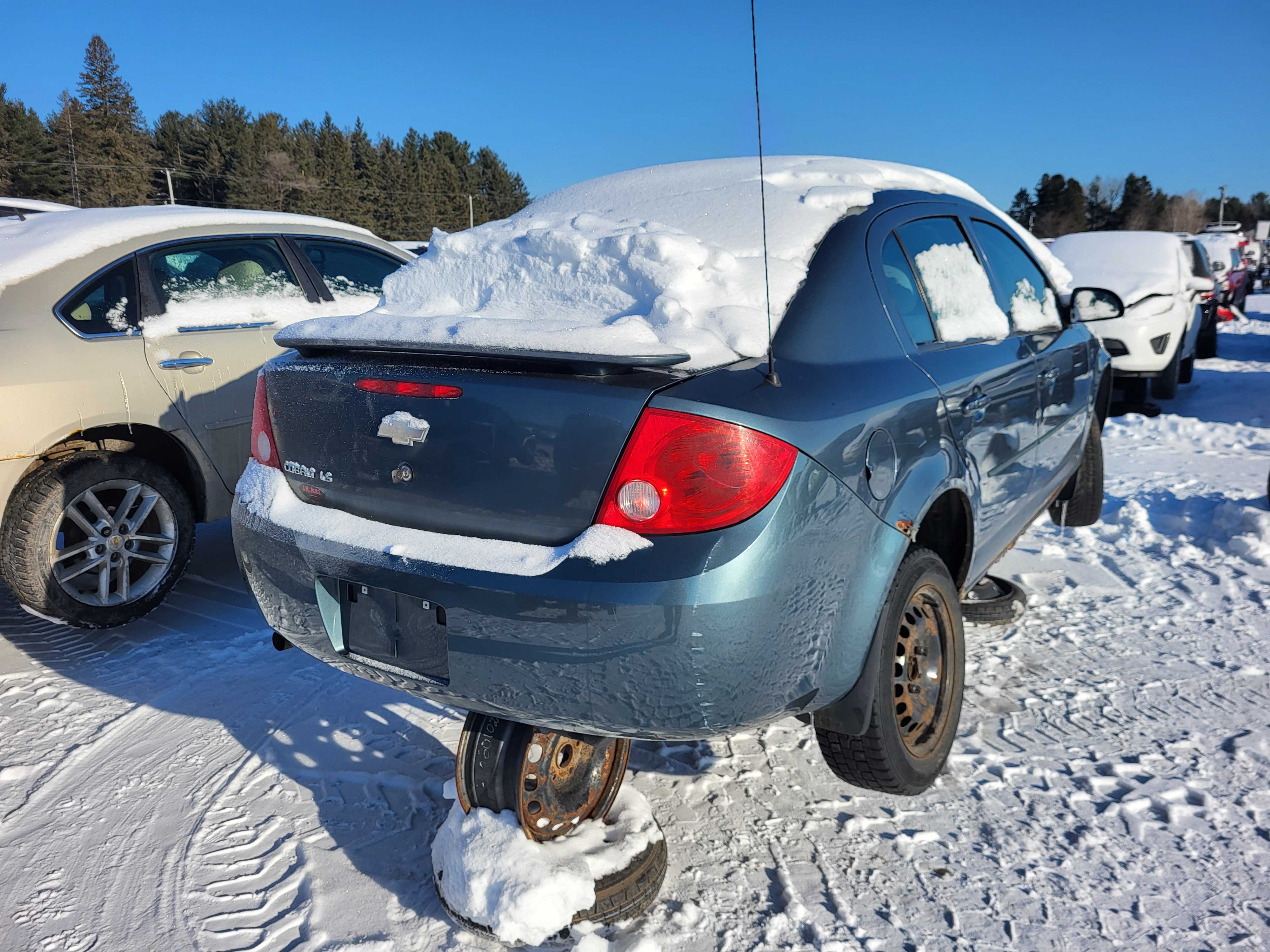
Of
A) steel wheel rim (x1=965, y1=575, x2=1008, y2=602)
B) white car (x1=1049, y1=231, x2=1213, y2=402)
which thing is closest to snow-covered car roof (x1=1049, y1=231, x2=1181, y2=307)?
white car (x1=1049, y1=231, x2=1213, y2=402)

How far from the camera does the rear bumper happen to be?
172cm

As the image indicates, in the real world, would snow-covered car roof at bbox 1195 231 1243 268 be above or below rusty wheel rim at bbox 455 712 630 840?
above

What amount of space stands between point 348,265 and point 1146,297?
748 centimetres

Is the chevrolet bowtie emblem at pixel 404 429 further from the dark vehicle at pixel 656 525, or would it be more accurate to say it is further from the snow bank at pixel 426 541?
the snow bank at pixel 426 541

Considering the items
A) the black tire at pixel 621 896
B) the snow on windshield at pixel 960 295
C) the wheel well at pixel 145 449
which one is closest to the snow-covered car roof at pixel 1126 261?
the snow on windshield at pixel 960 295

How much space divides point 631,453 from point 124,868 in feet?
5.92

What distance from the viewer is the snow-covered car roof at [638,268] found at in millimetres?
1955

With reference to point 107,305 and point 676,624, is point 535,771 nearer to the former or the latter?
point 676,624

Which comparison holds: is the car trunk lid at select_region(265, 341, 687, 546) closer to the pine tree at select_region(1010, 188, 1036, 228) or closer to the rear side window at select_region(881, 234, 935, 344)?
the rear side window at select_region(881, 234, 935, 344)

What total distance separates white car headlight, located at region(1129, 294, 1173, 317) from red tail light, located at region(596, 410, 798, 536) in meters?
8.12

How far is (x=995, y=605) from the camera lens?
3816 millimetres

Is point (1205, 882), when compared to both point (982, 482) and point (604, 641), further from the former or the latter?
point (604, 641)

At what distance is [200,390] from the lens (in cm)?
396

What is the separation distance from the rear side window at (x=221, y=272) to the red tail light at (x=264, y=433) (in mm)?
1947
